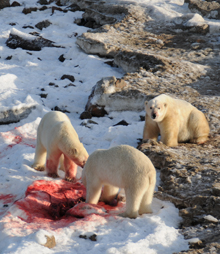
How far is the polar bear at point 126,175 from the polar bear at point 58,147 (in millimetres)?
739

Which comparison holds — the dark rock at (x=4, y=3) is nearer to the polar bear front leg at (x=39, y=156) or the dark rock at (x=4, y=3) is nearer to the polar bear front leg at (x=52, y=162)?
the polar bear front leg at (x=39, y=156)

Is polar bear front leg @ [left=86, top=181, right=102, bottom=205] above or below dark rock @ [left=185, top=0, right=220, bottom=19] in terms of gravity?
below

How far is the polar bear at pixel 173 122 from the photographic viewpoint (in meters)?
6.79

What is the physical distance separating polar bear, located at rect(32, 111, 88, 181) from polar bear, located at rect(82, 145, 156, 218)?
74 centimetres

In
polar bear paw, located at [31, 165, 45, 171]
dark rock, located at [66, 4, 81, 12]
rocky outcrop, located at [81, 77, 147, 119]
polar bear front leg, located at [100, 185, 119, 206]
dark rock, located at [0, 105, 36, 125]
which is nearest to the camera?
polar bear front leg, located at [100, 185, 119, 206]

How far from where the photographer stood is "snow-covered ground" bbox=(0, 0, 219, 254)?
370 cm

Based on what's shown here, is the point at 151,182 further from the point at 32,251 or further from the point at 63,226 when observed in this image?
the point at 32,251

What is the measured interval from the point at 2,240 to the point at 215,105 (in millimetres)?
6914

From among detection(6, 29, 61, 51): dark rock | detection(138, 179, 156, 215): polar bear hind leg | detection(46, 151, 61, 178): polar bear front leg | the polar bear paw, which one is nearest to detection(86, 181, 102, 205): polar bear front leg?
detection(138, 179, 156, 215): polar bear hind leg

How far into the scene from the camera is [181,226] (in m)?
4.38

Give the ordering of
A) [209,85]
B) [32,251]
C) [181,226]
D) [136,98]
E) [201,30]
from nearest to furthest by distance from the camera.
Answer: [32,251] → [181,226] → [136,98] → [209,85] → [201,30]

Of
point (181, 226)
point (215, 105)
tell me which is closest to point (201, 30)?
point (215, 105)

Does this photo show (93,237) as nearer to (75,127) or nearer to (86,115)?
(75,127)

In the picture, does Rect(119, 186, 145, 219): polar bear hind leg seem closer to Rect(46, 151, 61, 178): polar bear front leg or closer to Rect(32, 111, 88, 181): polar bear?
Rect(32, 111, 88, 181): polar bear
